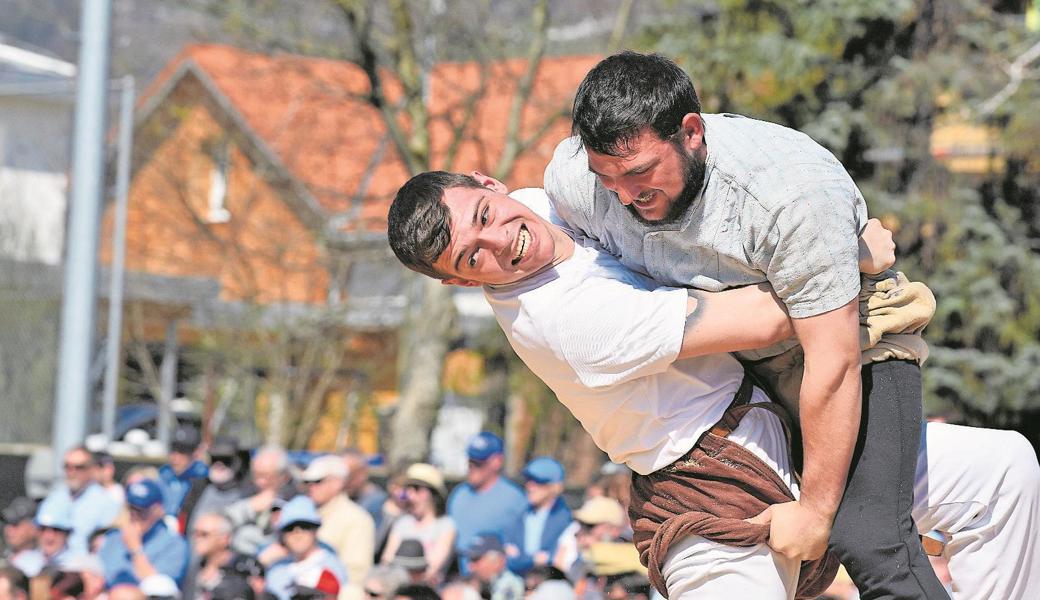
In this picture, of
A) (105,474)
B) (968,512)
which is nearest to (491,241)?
(968,512)

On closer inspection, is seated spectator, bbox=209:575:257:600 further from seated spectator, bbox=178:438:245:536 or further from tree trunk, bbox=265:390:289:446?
tree trunk, bbox=265:390:289:446

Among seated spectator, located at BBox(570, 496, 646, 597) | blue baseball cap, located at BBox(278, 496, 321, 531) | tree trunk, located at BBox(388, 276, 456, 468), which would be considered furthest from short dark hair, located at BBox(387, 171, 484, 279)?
tree trunk, located at BBox(388, 276, 456, 468)

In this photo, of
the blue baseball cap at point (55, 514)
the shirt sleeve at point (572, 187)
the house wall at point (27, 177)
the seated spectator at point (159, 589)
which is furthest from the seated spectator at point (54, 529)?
the shirt sleeve at point (572, 187)

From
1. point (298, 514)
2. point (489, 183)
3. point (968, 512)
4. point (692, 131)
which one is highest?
point (692, 131)

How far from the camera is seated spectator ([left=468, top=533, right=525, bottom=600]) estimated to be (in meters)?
6.85

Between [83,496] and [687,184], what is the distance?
743 centimetres

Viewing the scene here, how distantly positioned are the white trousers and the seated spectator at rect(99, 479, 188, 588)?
5220 millimetres

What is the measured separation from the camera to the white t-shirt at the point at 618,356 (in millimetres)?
3084

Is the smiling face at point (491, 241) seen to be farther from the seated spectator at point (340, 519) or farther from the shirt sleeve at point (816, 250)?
the seated spectator at point (340, 519)

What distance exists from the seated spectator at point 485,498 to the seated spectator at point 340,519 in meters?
0.55

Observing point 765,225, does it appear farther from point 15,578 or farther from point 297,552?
point 15,578

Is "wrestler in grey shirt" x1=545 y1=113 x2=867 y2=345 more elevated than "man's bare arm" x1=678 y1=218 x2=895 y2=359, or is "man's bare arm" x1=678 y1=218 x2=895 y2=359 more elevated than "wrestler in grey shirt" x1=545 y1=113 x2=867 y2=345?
"wrestler in grey shirt" x1=545 y1=113 x2=867 y2=345

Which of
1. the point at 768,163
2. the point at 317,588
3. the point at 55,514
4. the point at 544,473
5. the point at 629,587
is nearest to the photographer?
the point at 768,163

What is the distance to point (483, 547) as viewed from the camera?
7.17 m
